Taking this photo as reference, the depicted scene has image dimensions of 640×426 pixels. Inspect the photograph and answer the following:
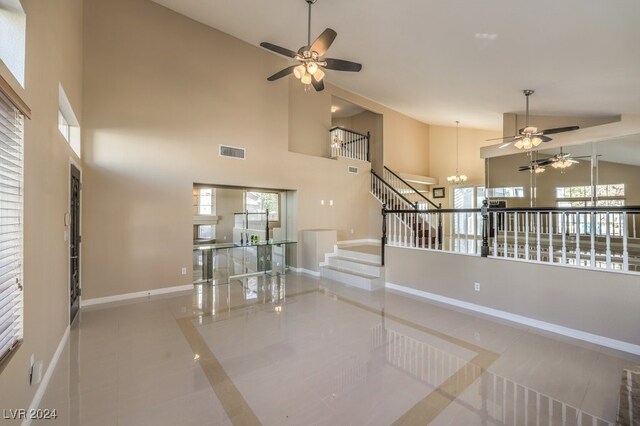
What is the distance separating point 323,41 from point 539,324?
4.70 meters

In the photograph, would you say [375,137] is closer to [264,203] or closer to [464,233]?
[264,203]

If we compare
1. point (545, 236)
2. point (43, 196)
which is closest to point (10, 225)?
point (43, 196)

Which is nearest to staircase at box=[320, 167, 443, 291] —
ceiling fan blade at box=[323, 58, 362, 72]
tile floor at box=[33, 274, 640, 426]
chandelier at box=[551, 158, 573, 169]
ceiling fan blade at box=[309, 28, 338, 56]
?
tile floor at box=[33, 274, 640, 426]

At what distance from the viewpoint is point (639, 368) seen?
2.35m

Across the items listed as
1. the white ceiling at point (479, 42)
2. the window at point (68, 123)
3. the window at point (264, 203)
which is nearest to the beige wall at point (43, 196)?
the window at point (68, 123)

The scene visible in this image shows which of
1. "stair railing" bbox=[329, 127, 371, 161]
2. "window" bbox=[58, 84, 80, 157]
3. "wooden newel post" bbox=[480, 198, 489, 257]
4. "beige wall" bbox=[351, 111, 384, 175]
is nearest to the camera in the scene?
"window" bbox=[58, 84, 80, 157]

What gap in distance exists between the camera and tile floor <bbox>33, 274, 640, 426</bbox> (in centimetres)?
215

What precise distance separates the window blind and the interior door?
85.7 inches

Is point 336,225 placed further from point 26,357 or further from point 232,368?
point 26,357

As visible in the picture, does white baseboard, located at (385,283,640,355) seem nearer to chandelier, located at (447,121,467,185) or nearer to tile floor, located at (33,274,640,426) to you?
tile floor, located at (33,274,640,426)

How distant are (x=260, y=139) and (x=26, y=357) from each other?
536cm

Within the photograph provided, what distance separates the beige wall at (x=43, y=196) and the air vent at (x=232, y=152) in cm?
274

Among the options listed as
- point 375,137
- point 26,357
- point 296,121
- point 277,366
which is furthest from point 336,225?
point 26,357

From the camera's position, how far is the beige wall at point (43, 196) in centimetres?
201
